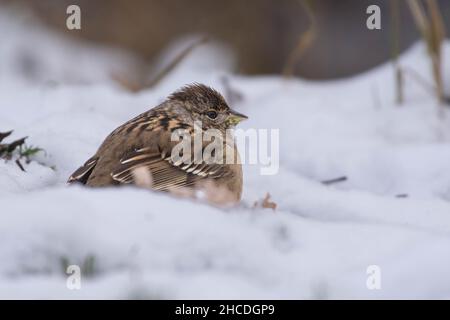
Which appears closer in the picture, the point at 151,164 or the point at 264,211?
the point at 264,211

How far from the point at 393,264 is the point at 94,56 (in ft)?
A: 36.9

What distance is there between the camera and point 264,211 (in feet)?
12.1

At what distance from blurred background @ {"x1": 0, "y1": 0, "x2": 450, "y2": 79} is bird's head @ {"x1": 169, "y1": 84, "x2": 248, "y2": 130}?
23.8 ft

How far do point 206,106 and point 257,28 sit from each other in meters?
8.40

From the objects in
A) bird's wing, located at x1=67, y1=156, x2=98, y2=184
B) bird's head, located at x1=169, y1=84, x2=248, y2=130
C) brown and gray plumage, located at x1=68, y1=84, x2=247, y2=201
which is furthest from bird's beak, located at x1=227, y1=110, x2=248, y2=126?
bird's wing, located at x1=67, y1=156, x2=98, y2=184

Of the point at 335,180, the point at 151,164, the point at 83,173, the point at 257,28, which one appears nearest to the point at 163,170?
the point at 151,164

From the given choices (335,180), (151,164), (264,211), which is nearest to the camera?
(264,211)

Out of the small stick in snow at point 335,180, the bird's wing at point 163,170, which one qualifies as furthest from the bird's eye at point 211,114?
the small stick in snow at point 335,180

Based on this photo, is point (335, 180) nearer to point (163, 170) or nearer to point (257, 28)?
point (163, 170)

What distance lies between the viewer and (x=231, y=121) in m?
5.55

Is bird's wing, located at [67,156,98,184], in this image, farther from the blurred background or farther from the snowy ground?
the blurred background

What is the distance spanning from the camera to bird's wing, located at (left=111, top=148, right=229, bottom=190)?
4531mm
